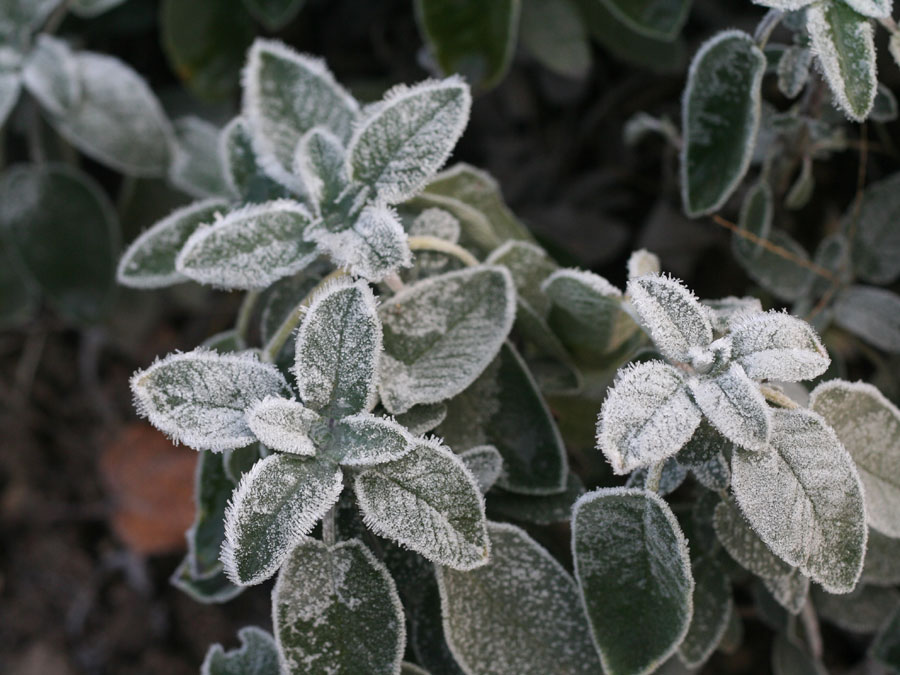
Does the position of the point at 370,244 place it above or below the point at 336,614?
above

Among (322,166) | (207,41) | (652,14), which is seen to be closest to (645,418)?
(322,166)

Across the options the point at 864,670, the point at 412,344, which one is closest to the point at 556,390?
the point at 412,344

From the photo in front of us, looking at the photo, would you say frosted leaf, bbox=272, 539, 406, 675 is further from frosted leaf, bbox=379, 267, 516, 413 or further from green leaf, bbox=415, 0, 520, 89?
green leaf, bbox=415, 0, 520, 89

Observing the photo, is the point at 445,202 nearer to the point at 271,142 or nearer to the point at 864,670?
the point at 271,142

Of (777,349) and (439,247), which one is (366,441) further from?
(777,349)

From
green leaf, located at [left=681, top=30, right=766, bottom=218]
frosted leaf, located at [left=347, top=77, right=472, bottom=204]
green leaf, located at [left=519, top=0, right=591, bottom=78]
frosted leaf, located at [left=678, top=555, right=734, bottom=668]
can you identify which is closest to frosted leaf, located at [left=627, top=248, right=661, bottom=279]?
green leaf, located at [left=681, top=30, right=766, bottom=218]

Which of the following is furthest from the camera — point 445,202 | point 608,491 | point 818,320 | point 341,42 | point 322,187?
point 341,42

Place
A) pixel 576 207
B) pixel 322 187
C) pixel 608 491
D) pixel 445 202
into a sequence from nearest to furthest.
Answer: pixel 608 491 → pixel 322 187 → pixel 445 202 → pixel 576 207
